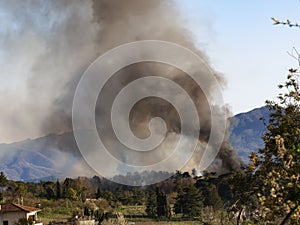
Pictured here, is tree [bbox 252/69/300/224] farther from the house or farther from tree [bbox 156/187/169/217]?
tree [bbox 156/187/169/217]

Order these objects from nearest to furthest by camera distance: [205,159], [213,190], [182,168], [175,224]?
[175,224] < [213,190] < [205,159] < [182,168]

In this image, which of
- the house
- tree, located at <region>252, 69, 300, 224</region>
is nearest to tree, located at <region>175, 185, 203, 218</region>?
the house

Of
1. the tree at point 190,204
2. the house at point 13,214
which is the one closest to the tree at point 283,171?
the house at point 13,214

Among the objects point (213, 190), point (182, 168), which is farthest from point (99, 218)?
point (182, 168)

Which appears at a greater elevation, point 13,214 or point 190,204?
point 13,214

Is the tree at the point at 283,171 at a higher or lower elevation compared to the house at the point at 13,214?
lower

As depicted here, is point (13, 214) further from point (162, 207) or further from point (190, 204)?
point (190, 204)

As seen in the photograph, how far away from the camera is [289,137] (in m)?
6.89

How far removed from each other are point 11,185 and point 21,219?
19.5 m

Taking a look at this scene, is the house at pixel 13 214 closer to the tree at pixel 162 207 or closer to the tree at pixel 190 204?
the tree at pixel 162 207

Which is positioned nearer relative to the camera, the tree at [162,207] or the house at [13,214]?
the house at [13,214]

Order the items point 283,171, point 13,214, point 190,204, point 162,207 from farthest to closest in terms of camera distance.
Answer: point 162,207 → point 190,204 → point 13,214 → point 283,171

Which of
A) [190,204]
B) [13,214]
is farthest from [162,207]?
[13,214]

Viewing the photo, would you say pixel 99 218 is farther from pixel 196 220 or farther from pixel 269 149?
pixel 269 149
